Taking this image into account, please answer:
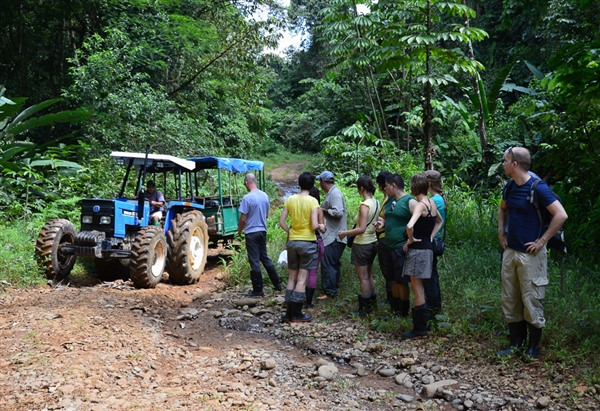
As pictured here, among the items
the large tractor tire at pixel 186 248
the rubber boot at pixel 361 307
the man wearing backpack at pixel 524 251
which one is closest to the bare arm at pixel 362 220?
the rubber boot at pixel 361 307

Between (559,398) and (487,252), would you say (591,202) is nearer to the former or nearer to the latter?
(487,252)

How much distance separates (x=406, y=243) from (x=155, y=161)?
5.00 metres

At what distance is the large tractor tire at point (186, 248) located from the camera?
8227 mm

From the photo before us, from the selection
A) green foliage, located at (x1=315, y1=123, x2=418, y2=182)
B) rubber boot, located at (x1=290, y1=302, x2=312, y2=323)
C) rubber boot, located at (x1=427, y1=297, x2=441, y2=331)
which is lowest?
rubber boot, located at (x1=290, y1=302, x2=312, y2=323)

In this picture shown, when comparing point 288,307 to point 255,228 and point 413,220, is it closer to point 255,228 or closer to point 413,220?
point 255,228

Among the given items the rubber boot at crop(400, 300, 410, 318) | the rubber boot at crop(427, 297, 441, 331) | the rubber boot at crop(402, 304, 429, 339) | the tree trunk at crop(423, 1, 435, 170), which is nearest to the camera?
the rubber boot at crop(402, 304, 429, 339)

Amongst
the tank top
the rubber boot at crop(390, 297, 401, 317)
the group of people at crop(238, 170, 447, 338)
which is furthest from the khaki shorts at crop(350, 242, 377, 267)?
the tank top

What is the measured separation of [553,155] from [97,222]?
670 centimetres

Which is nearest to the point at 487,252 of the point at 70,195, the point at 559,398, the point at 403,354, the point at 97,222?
the point at 403,354

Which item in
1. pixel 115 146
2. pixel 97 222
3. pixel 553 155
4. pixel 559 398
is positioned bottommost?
pixel 559 398

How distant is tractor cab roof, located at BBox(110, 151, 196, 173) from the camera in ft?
27.8

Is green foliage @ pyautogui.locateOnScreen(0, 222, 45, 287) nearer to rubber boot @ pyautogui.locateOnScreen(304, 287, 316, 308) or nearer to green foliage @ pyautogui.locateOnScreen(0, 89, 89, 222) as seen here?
green foliage @ pyautogui.locateOnScreen(0, 89, 89, 222)

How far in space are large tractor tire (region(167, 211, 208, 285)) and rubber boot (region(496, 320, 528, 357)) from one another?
503 centimetres

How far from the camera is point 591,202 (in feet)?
27.6
